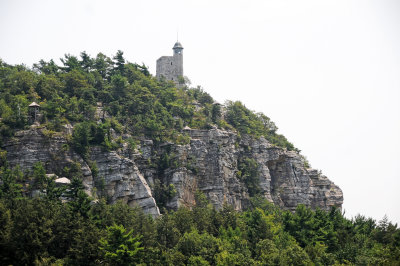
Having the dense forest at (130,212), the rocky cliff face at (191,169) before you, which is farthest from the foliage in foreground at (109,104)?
the rocky cliff face at (191,169)

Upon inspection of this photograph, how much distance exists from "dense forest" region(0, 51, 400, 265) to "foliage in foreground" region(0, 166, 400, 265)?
3.5 inches

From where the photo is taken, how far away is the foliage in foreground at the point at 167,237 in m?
40.3

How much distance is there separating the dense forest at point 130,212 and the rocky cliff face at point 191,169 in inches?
46.0

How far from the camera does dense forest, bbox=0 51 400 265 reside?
135 ft

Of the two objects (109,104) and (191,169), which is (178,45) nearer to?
(109,104)

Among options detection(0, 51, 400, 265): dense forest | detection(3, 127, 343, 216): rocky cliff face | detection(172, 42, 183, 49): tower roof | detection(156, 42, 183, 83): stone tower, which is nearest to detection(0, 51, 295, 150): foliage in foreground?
detection(0, 51, 400, 265): dense forest

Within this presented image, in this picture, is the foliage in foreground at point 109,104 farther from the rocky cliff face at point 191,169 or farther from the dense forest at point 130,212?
the rocky cliff face at point 191,169

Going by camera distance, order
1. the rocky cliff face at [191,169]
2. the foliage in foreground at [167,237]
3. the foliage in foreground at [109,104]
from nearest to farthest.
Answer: the foliage in foreground at [167,237] < the rocky cliff face at [191,169] < the foliage in foreground at [109,104]

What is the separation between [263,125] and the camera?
7756 cm

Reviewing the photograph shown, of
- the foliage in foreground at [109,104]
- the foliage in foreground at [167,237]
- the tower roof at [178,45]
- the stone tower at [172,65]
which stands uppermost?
the tower roof at [178,45]

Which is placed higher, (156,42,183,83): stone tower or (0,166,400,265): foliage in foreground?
(156,42,183,83): stone tower

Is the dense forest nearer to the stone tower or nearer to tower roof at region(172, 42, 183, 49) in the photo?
the stone tower

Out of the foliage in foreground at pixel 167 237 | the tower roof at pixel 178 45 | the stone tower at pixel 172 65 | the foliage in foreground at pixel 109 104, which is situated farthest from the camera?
the tower roof at pixel 178 45

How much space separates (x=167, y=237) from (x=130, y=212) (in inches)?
153
